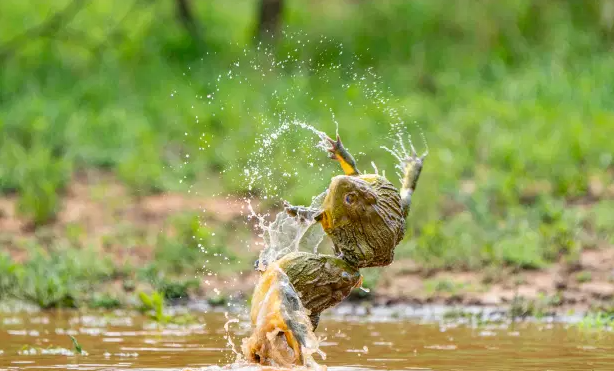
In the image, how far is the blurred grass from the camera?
33.4ft

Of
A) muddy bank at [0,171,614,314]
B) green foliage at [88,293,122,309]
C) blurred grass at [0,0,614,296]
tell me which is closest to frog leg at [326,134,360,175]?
muddy bank at [0,171,614,314]

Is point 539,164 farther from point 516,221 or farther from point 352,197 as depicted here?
point 352,197

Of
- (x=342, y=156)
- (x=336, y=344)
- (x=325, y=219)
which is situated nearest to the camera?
(x=325, y=219)

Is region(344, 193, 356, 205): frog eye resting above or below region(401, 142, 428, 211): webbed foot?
below

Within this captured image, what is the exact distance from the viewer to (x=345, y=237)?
497cm

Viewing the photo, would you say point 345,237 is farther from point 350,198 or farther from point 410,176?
point 410,176

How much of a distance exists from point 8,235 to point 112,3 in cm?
856

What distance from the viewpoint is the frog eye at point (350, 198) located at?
16.0ft

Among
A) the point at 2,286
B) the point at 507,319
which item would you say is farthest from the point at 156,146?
the point at 507,319

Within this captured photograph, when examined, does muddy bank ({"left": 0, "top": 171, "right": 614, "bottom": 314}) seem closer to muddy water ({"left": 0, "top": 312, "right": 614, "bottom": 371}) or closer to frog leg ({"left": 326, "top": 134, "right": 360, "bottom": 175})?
Result: muddy water ({"left": 0, "top": 312, "right": 614, "bottom": 371})

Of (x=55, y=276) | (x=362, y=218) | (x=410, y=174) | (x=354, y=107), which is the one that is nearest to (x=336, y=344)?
(x=410, y=174)

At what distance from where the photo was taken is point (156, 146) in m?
12.0

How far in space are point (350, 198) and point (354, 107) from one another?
319 inches

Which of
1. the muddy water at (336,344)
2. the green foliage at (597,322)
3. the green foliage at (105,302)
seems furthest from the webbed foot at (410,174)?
the green foliage at (105,302)
